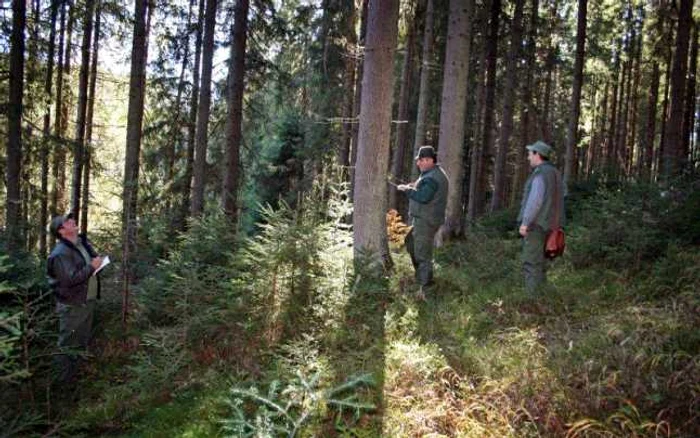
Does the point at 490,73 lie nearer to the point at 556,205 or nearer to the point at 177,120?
the point at 556,205

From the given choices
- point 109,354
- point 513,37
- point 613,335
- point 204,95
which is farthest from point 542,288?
point 513,37

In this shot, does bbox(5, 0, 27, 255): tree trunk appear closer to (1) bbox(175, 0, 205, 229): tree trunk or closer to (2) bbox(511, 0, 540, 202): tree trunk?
(1) bbox(175, 0, 205, 229): tree trunk

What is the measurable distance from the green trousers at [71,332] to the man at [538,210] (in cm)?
576

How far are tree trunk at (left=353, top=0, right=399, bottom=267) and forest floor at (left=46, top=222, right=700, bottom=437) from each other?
93cm

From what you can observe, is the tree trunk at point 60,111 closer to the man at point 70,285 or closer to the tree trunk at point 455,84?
the man at point 70,285

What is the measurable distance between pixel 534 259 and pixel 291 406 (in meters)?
4.01

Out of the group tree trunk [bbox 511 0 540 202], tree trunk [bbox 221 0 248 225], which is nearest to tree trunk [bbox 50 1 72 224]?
tree trunk [bbox 221 0 248 225]

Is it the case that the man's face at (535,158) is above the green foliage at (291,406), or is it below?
above

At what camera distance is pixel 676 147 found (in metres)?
13.3

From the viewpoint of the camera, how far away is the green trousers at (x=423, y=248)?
7324 mm

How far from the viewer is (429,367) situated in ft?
15.1

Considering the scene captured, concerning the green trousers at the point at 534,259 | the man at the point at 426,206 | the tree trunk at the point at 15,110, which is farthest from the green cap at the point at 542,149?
the tree trunk at the point at 15,110

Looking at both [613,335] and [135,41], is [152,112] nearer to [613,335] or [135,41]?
[135,41]

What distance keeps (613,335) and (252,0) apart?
13.2 m
